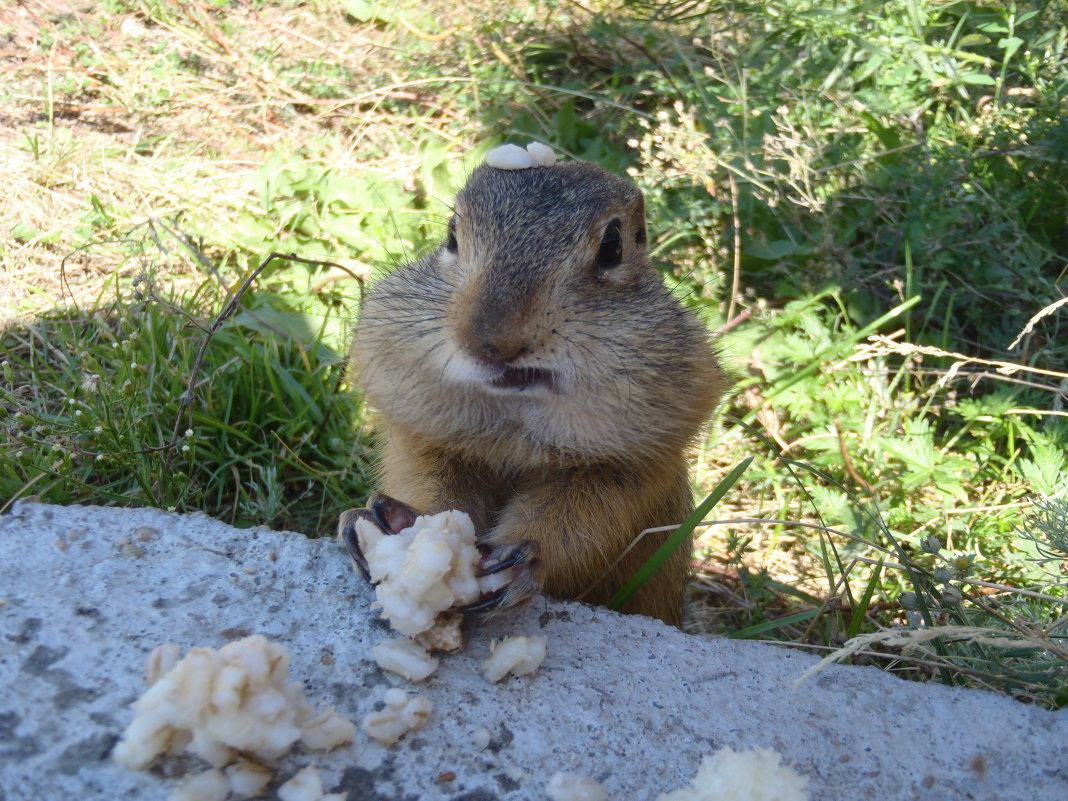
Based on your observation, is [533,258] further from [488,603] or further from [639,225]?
[488,603]

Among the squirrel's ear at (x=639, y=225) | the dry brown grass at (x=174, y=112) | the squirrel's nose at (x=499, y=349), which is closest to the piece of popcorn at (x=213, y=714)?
the squirrel's nose at (x=499, y=349)

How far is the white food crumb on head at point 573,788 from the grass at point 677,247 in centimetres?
119

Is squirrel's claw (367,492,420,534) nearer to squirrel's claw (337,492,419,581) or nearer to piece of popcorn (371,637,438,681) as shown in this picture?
squirrel's claw (337,492,419,581)

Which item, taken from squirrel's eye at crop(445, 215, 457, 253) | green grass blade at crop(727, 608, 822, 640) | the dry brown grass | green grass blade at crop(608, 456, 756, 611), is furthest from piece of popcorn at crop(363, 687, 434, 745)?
the dry brown grass

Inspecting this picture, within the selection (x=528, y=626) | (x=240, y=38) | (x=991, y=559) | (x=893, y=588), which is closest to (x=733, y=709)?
(x=528, y=626)

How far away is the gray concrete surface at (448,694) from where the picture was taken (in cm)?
198

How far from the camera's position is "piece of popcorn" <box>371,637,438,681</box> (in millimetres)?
2217

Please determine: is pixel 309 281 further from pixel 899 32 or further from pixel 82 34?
pixel 899 32

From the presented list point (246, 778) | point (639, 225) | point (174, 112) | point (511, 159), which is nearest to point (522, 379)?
point (511, 159)

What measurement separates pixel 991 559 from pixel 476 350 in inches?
105

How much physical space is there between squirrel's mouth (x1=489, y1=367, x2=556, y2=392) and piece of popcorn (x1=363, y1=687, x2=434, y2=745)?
791mm

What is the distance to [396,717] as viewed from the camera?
207 centimetres

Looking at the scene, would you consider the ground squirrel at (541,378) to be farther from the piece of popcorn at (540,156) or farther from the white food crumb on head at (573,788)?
the white food crumb on head at (573,788)

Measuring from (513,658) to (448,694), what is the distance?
0.17m
